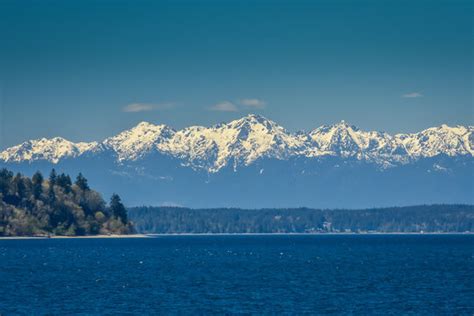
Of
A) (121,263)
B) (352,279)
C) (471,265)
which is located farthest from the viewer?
(121,263)

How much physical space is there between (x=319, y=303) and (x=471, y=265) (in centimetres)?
6478

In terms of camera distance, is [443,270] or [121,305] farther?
[443,270]

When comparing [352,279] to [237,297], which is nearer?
[237,297]

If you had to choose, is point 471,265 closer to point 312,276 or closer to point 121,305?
point 312,276

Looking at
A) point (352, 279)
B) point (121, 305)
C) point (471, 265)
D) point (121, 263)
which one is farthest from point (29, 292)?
point (471, 265)

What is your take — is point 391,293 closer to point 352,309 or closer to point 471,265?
point 352,309

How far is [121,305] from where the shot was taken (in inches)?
3836

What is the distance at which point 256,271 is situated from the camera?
146500mm

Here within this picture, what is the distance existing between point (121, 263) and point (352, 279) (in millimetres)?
52624

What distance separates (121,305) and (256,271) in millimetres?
50803

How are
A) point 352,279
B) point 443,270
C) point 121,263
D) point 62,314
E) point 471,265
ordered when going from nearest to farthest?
point 62,314 < point 352,279 < point 443,270 < point 471,265 < point 121,263

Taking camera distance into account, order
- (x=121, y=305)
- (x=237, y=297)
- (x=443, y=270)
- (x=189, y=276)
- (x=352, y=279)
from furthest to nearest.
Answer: (x=443, y=270) → (x=189, y=276) → (x=352, y=279) → (x=237, y=297) → (x=121, y=305)

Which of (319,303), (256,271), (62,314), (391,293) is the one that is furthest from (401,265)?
(62,314)

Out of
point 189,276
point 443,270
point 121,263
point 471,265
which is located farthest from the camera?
point 121,263
